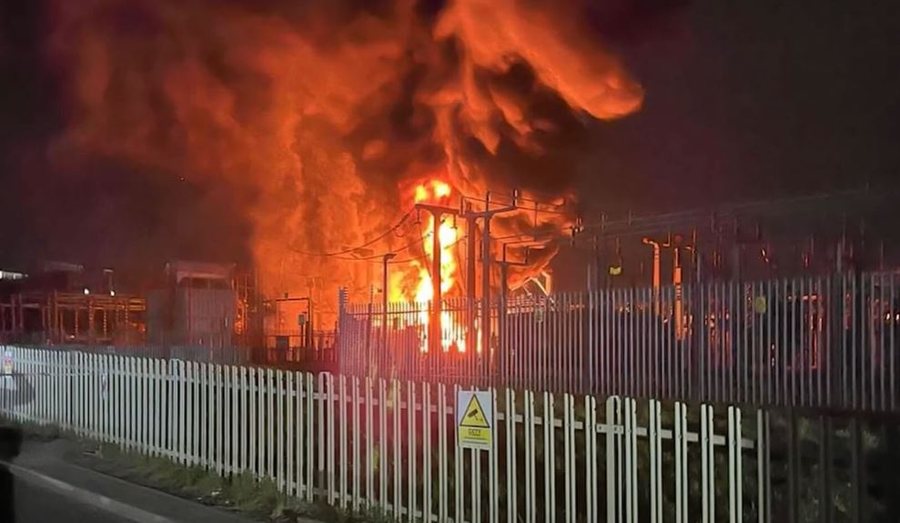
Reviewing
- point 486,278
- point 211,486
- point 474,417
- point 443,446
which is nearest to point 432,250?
point 486,278

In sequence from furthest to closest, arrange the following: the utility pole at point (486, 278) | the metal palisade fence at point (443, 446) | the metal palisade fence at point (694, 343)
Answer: the utility pole at point (486, 278) → the metal palisade fence at point (694, 343) → the metal palisade fence at point (443, 446)

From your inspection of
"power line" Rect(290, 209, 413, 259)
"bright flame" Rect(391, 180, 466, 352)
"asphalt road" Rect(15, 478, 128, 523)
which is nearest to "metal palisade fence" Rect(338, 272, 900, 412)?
"asphalt road" Rect(15, 478, 128, 523)

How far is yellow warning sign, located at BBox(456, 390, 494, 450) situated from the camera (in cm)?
675

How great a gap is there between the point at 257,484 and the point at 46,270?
3021 centimetres

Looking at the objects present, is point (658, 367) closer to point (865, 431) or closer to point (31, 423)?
point (865, 431)

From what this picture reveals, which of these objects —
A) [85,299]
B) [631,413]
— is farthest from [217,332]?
[631,413]

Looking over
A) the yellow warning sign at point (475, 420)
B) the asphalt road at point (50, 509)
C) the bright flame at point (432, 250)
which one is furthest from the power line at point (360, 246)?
the yellow warning sign at point (475, 420)

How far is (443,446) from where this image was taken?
7129 mm

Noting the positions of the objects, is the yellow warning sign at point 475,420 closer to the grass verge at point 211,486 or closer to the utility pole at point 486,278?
the grass verge at point 211,486

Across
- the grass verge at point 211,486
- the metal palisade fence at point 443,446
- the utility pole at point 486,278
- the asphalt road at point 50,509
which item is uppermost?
the utility pole at point 486,278

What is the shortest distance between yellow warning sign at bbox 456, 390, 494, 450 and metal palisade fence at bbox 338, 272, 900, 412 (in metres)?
2.83

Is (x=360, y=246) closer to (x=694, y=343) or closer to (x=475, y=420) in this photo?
(x=694, y=343)

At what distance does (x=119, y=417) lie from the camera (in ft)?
38.5

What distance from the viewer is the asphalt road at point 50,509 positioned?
8.30 metres
